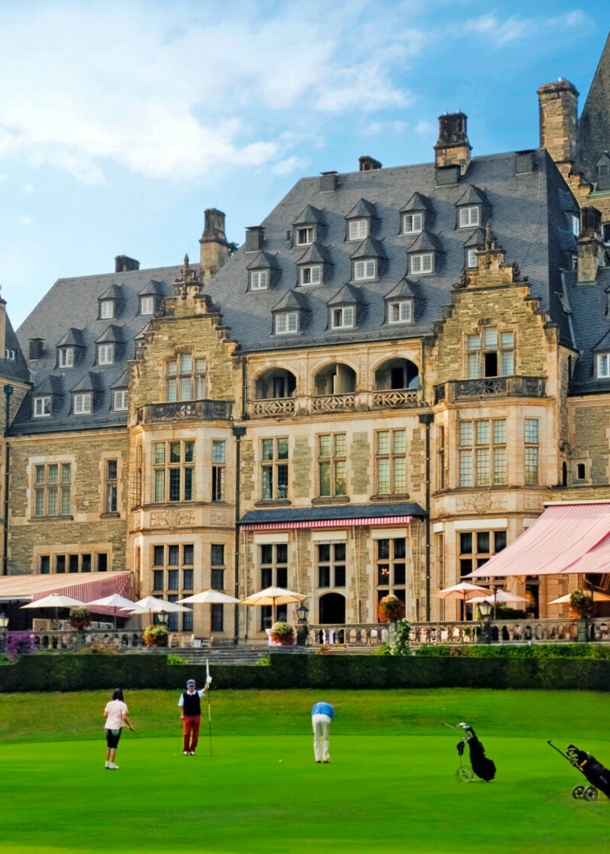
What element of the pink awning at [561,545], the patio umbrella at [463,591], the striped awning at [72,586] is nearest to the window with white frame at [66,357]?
the striped awning at [72,586]

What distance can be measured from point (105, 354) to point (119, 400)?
3976 mm

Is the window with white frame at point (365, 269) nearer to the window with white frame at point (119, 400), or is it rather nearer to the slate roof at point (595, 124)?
the window with white frame at point (119, 400)

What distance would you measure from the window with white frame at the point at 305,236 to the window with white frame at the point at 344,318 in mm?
5113

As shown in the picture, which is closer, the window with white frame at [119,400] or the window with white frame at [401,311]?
the window with white frame at [401,311]

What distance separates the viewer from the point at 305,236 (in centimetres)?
7719

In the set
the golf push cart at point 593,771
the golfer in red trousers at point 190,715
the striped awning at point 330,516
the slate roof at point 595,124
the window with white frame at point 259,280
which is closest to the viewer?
the golf push cart at point 593,771

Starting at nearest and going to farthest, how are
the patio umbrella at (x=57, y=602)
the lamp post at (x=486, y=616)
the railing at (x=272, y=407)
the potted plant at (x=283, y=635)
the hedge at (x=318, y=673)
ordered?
the hedge at (x=318, y=673)
the lamp post at (x=486, y=616)
the potted plant at (x=283, y=635)
the patio umbrella at (x=57, y=602)
the railing at (x=272, y=407)

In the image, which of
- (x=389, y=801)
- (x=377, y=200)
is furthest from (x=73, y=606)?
(x=389, y=801)

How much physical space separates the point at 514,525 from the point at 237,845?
4284 cm

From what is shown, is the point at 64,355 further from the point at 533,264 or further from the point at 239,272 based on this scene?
the point at 533,264

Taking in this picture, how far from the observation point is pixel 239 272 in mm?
78250

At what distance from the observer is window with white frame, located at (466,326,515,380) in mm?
68562

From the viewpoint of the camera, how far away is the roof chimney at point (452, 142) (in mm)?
77250

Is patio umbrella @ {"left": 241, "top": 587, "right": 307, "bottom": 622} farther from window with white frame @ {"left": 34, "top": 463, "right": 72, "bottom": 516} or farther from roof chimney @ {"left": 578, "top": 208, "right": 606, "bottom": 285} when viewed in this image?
roof chimney @ {"left": 578, "top": 208, "right": 606, "bottom": 285}
